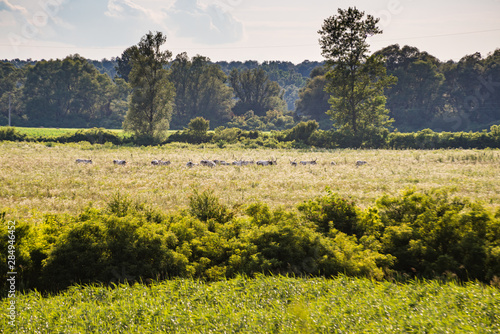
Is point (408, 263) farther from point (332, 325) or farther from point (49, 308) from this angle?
point (49, 308)

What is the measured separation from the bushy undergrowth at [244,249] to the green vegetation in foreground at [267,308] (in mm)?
494

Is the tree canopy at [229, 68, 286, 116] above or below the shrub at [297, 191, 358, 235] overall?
above

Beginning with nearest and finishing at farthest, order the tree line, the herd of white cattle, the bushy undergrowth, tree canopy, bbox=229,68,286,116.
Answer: the bushy undergrowth
the herd of white cattle
the tree line
tree canopy, bbox=229,68,286,116

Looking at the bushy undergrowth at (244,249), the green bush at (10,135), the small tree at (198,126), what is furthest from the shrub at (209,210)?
the green bush at (10,135)

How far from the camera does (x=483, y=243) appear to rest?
7.76m

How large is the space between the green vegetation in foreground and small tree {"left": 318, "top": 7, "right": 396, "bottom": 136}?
162 ft

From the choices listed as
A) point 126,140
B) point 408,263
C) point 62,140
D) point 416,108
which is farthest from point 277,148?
point 416,108

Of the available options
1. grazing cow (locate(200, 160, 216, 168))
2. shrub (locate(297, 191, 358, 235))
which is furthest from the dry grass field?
shrub (locate(297, 191, 358, 235))

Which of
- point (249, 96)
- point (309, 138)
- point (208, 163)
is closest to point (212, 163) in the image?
point (208, 163)

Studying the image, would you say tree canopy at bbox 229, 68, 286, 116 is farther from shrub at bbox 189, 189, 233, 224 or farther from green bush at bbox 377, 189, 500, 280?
green bush at bbox 377, 189, 500, 280

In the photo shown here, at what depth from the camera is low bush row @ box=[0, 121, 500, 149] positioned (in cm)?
4716

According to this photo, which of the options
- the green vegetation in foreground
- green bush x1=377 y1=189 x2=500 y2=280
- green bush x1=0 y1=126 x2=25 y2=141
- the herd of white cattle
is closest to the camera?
the green vegetation in foreground

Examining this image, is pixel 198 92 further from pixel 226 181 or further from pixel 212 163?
pixel 226 181

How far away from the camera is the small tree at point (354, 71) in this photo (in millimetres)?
51531
